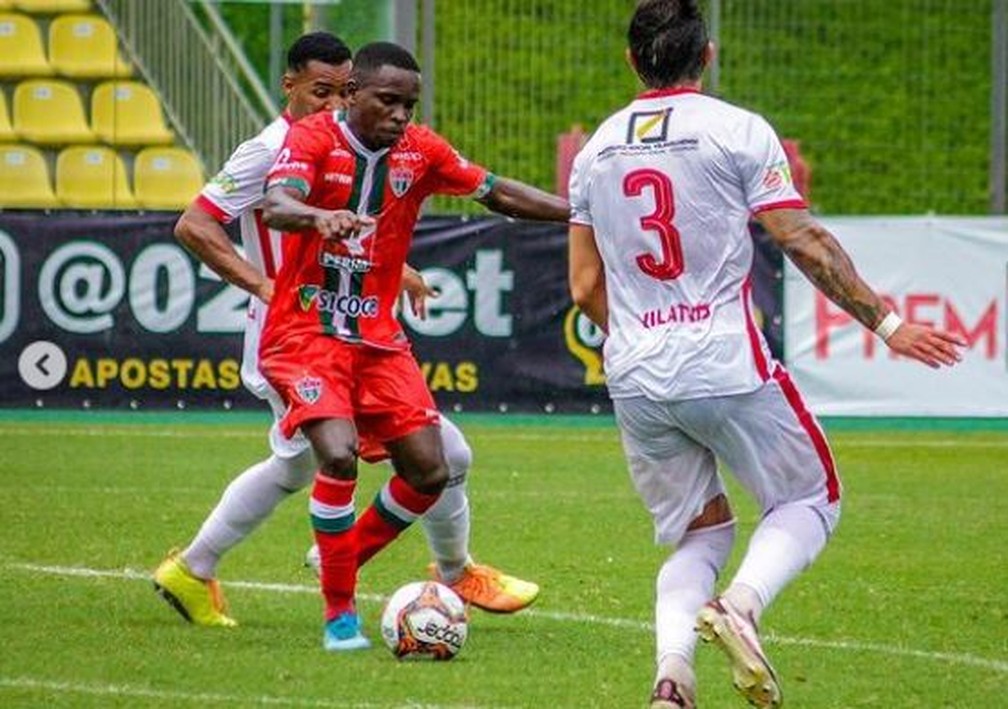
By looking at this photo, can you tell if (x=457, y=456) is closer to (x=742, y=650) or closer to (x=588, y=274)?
(x=588, y=274)

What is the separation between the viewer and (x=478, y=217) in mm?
18922

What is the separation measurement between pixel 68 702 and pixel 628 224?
2130 mm

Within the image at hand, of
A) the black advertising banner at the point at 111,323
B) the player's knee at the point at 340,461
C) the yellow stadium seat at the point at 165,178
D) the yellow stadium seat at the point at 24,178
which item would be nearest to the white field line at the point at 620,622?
the player's knee at the point at 340,461

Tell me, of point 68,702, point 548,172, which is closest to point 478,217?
point 548,172

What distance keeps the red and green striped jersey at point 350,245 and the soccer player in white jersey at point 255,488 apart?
34 centimetres

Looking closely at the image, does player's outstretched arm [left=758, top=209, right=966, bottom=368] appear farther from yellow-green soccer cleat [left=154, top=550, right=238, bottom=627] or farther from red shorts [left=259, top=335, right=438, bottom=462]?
yellow-green soccer cleat [left=154, top=550, right=238, bottom=627]

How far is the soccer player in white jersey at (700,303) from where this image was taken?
6.91m

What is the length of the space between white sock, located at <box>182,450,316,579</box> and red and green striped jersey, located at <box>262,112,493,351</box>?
0.74 meters

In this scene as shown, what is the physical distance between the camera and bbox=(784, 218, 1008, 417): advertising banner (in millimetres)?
18797

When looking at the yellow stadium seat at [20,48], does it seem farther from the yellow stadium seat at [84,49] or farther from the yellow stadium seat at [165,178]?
the yellow stadium seat at [165,178]

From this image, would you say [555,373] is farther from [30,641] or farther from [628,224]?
[628,224]

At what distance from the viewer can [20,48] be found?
23.3 meters

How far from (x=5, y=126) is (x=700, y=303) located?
16198 millimetres

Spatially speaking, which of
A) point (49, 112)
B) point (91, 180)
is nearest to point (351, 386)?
point (91, 180)
